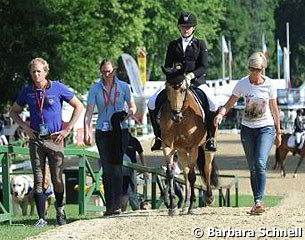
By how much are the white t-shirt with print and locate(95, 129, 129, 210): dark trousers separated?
206 cm

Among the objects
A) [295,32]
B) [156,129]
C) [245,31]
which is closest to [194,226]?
[156,129]

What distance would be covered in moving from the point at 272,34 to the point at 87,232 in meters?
104

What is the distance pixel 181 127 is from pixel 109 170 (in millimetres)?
1570

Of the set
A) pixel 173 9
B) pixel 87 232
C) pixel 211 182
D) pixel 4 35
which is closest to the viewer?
pixel 87 232

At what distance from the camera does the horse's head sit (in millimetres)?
13094

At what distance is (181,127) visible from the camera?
1343 centimetres

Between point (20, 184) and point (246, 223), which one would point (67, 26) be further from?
point (246, 223)

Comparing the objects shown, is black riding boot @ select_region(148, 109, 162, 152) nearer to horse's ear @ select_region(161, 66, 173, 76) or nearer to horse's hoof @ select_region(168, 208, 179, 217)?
horse's ear @ select_region(161, 66, 173, 76)

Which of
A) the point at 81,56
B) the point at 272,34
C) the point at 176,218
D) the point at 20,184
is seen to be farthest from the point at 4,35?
the point at 272,34

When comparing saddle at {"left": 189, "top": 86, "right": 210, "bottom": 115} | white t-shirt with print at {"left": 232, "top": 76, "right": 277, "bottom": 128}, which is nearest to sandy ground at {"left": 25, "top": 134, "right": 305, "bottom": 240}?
white t-shirt with print at {"left": 232, "top": 76, "right": 277, "bottom": 128}

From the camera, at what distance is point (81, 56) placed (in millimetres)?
40594

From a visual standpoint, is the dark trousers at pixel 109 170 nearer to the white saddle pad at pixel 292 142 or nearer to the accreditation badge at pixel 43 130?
the accreditation badge at pixel 43 130

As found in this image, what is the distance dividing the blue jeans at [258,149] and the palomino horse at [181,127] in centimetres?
72

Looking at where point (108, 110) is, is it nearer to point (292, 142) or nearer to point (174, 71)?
point (174, 71)
